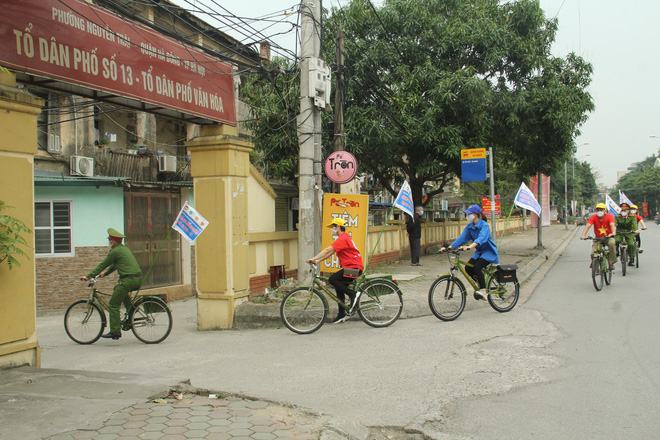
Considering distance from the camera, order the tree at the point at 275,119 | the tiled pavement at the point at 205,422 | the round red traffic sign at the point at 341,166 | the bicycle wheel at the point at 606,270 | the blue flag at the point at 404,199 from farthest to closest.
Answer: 1. the tree at the point at 275,119
2. the bicycle wheel at the point at 606,270
3. the blue flag at the point at 404,199
4. the round red traffic sign at the point at 341,166
5. the tiled pavement at the point at 205,422

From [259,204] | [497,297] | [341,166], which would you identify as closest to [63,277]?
[259,204]

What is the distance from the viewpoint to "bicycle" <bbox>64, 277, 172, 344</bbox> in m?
8.04

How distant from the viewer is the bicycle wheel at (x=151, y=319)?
26.4ft

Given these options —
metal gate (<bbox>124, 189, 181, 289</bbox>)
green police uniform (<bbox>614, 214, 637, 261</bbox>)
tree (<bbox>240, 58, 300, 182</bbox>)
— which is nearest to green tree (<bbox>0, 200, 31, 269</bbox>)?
metal gate (<bbox>124, 189, 181, 289</bbox>)

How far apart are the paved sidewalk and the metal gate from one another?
26.0ft

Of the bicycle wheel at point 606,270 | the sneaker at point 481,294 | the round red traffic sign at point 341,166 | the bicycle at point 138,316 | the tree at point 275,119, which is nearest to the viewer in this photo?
the bicycle at point 138,316

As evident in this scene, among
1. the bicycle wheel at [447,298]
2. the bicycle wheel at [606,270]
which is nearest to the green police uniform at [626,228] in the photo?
the bicycle wheel at [606,270]

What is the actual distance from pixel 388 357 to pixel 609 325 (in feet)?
11.8

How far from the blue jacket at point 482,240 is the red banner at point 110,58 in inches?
176

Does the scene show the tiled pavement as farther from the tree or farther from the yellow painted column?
the tree

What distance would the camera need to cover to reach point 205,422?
3883 millimetres

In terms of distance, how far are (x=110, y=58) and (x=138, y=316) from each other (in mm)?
3789

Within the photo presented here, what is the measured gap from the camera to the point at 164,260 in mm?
13844

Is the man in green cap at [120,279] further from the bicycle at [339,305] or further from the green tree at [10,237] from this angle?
the green tree at [10,237]
